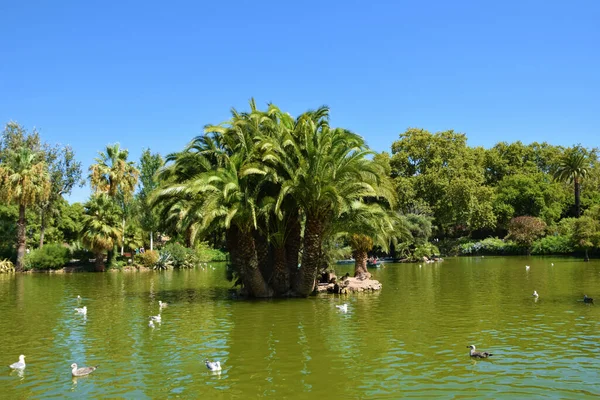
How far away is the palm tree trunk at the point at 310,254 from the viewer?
2556 centimetres

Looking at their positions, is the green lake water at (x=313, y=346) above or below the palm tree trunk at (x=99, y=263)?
below

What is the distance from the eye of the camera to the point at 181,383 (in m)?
11.3

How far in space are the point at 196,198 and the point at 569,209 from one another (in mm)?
73683

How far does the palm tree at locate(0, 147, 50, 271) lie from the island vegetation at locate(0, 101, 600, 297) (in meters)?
0.13

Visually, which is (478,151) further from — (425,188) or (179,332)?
(179,332)

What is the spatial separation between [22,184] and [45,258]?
7.73m

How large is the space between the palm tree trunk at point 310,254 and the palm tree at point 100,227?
1213 inches

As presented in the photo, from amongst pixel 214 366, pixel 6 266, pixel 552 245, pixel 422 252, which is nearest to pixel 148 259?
pixel 6 266

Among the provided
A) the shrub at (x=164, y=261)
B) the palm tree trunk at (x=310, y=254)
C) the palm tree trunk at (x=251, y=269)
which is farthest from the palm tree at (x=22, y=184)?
the palm tree trunk at (x=310, y=254)

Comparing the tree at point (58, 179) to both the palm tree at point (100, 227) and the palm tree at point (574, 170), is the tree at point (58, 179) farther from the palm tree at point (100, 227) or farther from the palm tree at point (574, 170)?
the palm tree at point (574, 170)

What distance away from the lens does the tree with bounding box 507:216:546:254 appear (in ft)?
222

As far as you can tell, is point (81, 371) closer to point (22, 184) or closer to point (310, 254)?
point (310, 254)

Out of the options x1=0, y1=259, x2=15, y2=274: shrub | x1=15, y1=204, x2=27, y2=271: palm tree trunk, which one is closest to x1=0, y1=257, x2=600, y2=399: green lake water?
x1=15, y1=204, x2=27, y2=271: palm tree trunk

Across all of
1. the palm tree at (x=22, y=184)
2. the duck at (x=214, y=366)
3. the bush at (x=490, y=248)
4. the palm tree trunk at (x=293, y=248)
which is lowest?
the duck at (x=214, y=366)
